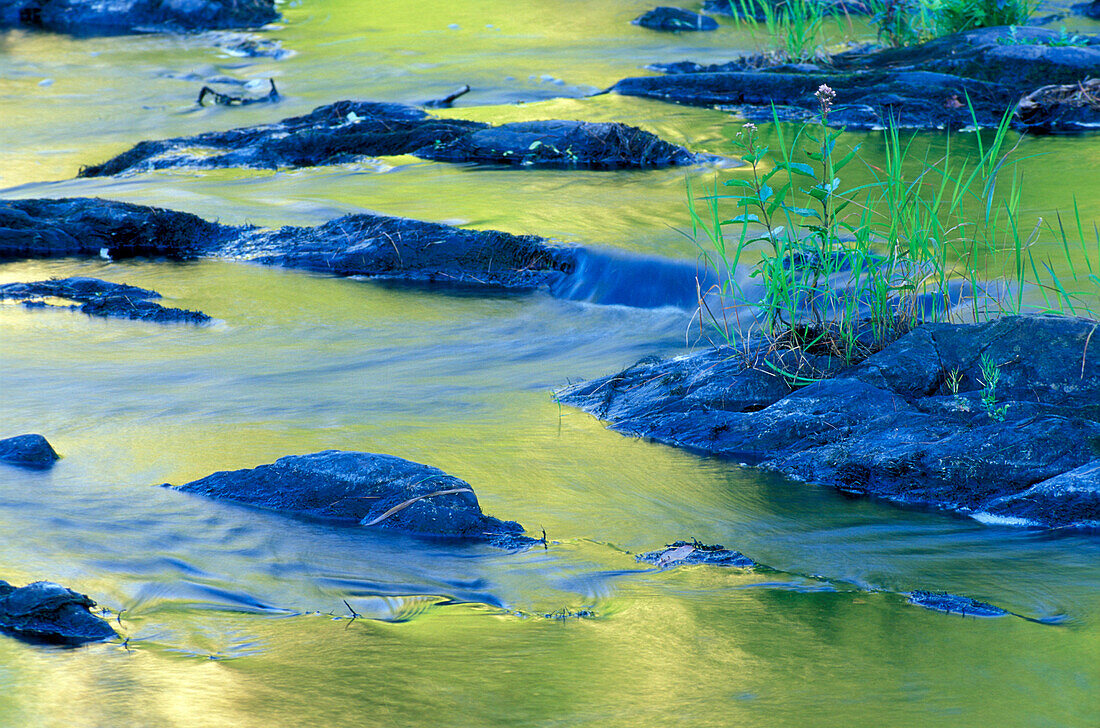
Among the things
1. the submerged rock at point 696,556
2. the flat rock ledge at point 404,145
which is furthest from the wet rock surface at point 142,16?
the submerged rock at point 696,556

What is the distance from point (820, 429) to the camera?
346 cm

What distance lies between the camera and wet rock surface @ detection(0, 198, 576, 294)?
19.3ft

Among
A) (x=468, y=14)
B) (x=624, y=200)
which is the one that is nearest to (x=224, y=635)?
(x=624, y=200)

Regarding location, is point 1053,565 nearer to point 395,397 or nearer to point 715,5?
point 395,397

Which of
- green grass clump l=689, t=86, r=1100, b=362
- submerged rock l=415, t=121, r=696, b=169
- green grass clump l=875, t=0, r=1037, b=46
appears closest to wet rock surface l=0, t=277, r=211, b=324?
green grass clump l=689, t=86, r=1100, b=362

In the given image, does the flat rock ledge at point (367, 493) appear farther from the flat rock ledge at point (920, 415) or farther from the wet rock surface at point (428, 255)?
the wet rock surface at point (428, 255)

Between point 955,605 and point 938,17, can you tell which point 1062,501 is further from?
point 938,17

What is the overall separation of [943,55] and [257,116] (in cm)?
673

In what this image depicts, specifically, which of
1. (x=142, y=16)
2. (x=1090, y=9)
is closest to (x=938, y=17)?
(x=1090, y=9)

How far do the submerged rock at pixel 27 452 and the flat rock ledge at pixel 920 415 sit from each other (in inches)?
72.3

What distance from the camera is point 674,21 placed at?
15.1 metres

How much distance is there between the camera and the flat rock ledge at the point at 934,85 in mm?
8812

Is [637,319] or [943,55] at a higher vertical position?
[943,55]

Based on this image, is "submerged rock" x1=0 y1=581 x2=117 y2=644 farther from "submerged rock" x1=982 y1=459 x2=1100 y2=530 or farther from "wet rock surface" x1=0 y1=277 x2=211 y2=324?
"wet rock surface" x1=0 y1=277 x2=211 y2=324
